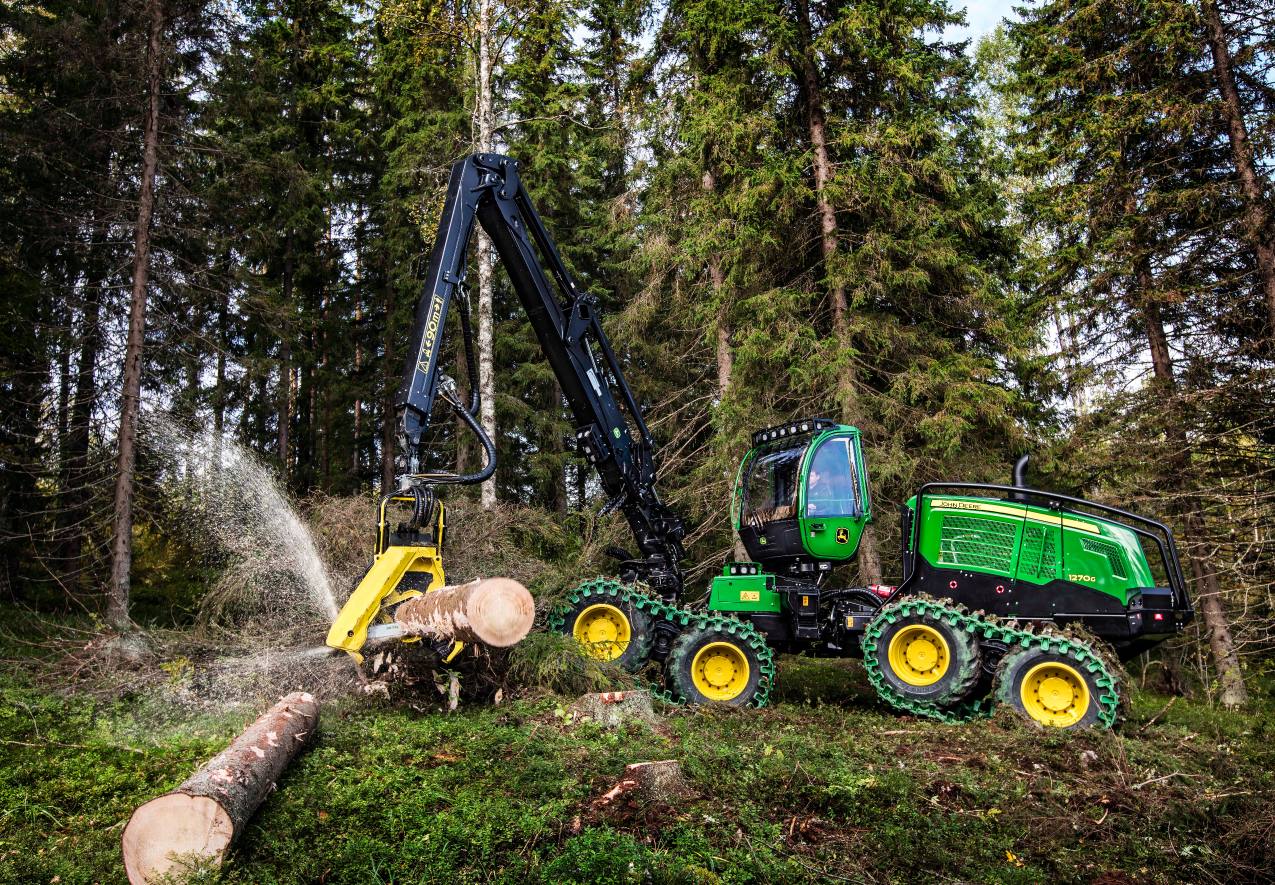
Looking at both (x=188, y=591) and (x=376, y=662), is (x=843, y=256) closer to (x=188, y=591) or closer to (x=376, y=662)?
(x=376, y=662)

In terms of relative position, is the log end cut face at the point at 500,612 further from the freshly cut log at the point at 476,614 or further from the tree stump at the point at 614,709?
the tree stump at the point at 614,709

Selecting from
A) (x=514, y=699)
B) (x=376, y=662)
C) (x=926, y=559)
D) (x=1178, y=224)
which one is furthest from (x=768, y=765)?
(x=1178, y=224)

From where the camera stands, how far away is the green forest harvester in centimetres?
707

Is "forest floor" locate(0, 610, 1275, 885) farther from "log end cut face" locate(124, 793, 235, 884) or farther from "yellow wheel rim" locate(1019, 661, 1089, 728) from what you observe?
"yellow wheel rim" locate(1019, 661, 1089, 728)

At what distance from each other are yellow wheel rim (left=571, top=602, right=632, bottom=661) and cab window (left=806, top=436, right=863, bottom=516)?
2.11m

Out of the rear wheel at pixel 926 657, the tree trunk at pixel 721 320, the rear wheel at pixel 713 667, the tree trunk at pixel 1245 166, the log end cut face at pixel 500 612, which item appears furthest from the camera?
the tree trunk at pixel 721 320

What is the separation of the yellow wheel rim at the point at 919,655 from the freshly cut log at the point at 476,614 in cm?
358

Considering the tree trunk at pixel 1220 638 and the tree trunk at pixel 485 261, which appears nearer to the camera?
the tree trunk at pixel 1220 638

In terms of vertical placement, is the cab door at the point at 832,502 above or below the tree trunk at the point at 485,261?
below

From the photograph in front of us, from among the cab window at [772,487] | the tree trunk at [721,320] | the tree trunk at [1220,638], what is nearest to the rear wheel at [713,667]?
the cab window at [772,487]

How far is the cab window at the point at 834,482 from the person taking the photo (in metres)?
8.16

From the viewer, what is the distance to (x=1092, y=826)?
15.2 ft

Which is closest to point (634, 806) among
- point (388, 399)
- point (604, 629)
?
point (604, 629)

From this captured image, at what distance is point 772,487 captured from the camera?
28.3 ft
